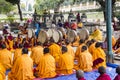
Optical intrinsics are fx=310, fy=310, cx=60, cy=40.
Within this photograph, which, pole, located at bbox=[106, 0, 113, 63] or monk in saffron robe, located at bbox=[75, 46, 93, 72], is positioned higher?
pole, located at bbox=[106, 0, 113, 63]

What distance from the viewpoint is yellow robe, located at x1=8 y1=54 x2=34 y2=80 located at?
941 centimetres

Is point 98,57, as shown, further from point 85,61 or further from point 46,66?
point 46,66

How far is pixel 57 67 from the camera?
1063cm

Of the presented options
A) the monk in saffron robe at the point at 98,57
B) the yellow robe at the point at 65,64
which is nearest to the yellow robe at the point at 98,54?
the monk in saffron robe at the point at 98,57

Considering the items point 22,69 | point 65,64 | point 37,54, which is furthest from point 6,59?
point 65,64

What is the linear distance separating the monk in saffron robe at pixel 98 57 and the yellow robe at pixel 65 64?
0.98m

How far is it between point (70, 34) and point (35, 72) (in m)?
4.66

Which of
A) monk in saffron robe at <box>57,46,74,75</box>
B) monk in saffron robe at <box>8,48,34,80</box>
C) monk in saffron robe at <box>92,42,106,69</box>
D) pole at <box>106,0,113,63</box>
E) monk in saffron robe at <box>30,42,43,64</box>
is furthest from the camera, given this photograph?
monk in saffron robe at <box>30,42,43,64</box>

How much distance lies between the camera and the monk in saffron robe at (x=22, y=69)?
9.41 m

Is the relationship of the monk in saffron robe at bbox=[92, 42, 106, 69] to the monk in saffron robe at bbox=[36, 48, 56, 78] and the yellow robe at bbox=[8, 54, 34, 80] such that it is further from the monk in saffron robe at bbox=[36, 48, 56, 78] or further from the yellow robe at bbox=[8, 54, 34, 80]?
the yellow robe at bbox=[8, 54, 34, 80]

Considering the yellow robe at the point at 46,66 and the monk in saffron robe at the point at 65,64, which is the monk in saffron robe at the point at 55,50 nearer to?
the monk in saffron robe at the point at 65,64

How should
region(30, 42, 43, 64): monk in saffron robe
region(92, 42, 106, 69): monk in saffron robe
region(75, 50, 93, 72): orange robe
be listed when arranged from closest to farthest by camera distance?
region(75, 50, 93, 72): orange robe → region(92, 42, 106, 69): monk in saffron robe → region(30, 42, 43, 64): monk in saffron robe

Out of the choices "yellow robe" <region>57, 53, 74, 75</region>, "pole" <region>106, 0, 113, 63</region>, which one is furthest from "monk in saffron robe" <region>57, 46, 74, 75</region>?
"pole" <region>106, 0, 113, 63</region>

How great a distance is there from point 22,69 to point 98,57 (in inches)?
123
